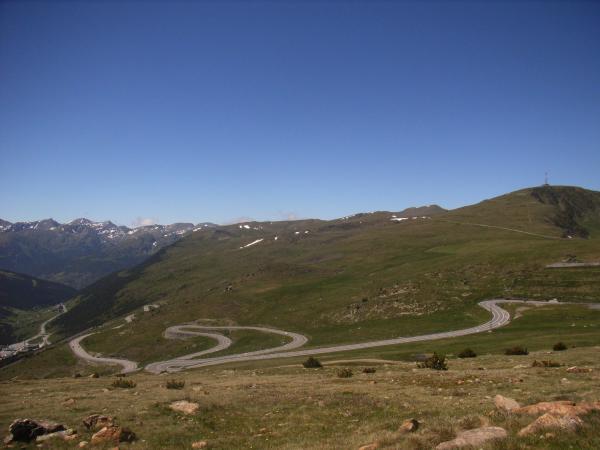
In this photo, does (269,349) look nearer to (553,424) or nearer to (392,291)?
(392,291)

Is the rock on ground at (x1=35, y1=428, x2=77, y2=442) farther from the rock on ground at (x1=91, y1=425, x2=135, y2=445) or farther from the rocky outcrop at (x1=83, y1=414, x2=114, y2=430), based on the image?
the rock on ground at (x1=91, y1=425, x2=135, y2=445)

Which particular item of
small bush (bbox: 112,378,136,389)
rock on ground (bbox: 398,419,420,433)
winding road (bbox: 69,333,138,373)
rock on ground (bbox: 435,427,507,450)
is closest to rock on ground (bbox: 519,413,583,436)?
rock on ground (bbox: 435,427,507,450)

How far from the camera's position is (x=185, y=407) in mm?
21516

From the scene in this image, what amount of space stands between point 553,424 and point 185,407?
1687 cm

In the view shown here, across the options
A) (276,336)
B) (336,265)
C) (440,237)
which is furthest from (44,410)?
(440,237)

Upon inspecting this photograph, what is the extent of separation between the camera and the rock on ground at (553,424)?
1226 cm

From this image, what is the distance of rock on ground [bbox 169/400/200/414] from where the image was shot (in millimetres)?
21188

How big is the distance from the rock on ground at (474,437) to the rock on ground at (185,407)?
13510mm

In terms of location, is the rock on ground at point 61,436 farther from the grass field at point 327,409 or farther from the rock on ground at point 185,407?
the rock on ground at point 185,407

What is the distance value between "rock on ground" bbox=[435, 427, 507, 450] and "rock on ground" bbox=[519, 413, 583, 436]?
0.68 m

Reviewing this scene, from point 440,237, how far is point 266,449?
189 metres

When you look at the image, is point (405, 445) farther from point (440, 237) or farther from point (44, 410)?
point (440, 237)

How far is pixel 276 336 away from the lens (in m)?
97.2

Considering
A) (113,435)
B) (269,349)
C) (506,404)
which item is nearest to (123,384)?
(113,435)
